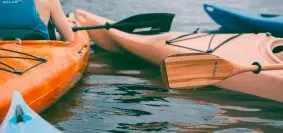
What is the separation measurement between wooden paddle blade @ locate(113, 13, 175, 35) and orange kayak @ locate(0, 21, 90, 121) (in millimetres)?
1267

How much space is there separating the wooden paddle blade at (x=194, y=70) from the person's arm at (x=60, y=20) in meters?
1.57

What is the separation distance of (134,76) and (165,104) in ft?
4.05

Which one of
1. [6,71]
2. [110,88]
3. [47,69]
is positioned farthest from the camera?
[110,88]

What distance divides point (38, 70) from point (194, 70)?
137 centimetres

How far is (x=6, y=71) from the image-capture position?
4.22m

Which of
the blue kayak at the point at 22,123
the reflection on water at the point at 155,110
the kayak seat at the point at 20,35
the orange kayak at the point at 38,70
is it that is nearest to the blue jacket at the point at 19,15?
the kayak seat at the point at 20,35

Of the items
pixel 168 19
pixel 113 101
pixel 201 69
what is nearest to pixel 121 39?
pixel 168 19

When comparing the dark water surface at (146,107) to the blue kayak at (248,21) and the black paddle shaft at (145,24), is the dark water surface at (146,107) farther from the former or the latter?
the blue kayak at (248,21)

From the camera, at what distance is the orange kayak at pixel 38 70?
4.08 meters

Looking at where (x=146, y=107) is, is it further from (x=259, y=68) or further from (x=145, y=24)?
(x=145, y=24)

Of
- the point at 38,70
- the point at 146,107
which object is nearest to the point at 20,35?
the point at 38,70

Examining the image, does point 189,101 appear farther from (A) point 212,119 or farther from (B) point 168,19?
(B) point 168,19

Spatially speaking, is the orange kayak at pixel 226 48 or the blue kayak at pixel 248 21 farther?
the blue kayak at pixel 248 21

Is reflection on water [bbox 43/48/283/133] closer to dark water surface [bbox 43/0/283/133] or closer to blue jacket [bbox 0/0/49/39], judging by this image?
dark water surface [bbox 43/0/283/133]
